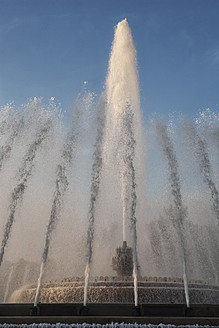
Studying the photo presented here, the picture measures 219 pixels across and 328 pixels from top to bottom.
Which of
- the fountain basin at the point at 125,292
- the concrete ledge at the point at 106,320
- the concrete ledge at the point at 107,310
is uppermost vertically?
the fountain basin at the point at 125,292

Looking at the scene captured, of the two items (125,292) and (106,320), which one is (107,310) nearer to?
(106,320)

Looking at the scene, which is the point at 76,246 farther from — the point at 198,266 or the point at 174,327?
the point at 174,327

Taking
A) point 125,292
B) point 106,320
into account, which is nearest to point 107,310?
point 106,320

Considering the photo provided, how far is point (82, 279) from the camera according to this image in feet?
71.1

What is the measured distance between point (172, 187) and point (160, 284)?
30.6 feet

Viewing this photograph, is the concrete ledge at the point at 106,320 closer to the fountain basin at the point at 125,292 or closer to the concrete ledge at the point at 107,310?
the concrete ledge at the point at 107,310

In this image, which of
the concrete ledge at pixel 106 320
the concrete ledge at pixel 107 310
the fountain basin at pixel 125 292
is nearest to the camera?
the concrete ledge at pixel 106 320

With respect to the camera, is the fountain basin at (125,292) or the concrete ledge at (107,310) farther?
the fountain basin at (125,292)

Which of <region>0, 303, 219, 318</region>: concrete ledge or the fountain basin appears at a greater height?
the fountain basin

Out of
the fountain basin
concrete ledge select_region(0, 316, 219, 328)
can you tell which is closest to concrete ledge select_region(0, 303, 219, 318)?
concrete ledge select_region(0, 316, 219, 328)

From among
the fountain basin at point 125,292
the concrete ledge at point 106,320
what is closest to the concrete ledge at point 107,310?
the concrete ledge at point 106,320

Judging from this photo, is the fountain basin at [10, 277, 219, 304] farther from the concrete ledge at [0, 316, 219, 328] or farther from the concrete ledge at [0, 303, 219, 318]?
the concrete ledge at [0, 316, 219, 328]

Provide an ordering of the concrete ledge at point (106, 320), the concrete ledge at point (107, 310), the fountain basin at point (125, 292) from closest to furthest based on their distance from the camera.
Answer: the concrete ledge at point (106, 320) < the concrete ledge at point (107, 310) < the fountain basin at point (125, 292)

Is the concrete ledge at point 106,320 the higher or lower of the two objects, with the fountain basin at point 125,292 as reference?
lower
